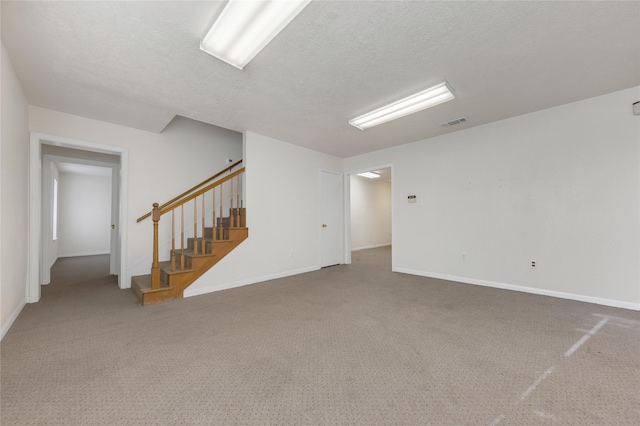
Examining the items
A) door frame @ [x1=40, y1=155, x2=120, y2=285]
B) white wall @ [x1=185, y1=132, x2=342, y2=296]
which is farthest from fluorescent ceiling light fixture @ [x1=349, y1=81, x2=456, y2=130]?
door frame @ [x1=40, y1=155, x2=120, y2=285]

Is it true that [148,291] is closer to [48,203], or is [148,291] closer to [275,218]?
[275,218]

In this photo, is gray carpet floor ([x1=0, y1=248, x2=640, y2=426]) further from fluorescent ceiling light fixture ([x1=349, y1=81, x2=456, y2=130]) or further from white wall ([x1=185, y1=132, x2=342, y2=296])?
fluorescent ceiling light fixture ([x1=349, y1=81, x2=456, y2=130])

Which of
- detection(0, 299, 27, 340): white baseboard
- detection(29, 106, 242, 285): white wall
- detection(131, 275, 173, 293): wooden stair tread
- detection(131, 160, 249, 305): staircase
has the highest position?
detection(29, 106, 242, 285): white wall

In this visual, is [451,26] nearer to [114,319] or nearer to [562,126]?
[562,126]

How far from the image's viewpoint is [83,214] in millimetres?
7691

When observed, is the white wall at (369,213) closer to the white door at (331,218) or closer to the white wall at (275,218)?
the white door at (331,218)

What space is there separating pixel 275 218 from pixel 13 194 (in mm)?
3007

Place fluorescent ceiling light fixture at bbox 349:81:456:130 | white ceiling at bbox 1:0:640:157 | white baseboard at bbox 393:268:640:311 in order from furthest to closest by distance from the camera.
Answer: white baseboard at bbox 393:268:640:311, fluorescent ceiling light fixture at bbox 349:81:456:130, white ceiling at bbox 1:0:640:157

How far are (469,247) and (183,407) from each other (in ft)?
13.6

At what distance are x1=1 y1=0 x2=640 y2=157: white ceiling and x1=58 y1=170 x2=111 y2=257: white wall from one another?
20.0 feet

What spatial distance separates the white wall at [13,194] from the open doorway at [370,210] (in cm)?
646

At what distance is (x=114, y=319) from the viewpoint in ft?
8.38

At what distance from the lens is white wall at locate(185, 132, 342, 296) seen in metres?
3.85

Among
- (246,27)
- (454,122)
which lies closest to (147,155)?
(246,27)
